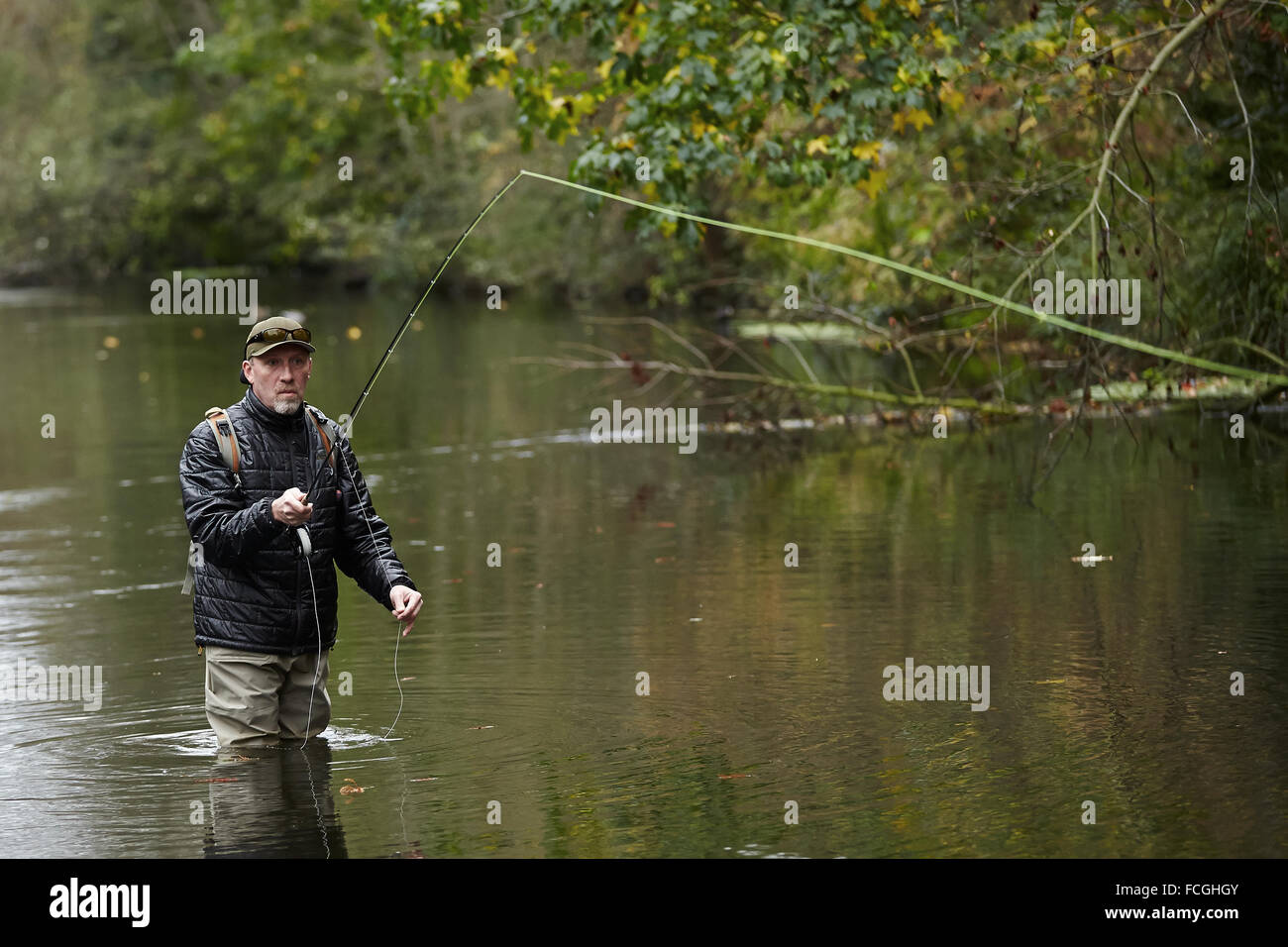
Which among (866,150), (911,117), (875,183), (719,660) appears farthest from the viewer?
(875,183)

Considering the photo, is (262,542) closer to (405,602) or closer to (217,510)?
(217,510)

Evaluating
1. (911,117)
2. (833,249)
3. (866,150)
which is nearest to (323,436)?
(833,249)

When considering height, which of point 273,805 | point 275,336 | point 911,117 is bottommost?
point 273,805

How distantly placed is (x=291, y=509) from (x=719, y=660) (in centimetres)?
309

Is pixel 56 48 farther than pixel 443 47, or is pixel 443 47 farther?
pixel 56 48

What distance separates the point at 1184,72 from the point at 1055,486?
3.36 m

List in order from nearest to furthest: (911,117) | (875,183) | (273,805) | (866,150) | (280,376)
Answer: (280,376)
(273,805)
(866,150)
(911,117)
(875,183)

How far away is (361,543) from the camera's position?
7.09 m

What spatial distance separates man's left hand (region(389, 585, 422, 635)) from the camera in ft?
22.6

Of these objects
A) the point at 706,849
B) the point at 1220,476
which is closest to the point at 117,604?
the point at 706,849

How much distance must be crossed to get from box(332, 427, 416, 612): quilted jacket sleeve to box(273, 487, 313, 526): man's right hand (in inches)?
22.5

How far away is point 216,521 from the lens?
6.66 metres

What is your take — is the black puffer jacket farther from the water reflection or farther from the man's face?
the water reflection

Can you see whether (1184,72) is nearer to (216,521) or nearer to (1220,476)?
(1220,476)
